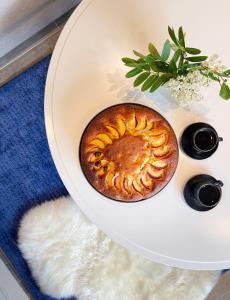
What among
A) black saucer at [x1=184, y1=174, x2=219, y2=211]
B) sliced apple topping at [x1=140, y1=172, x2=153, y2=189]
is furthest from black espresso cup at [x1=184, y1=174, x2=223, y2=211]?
sliced apple topping at [x1=140, y1=172, x2=153, y2=189]

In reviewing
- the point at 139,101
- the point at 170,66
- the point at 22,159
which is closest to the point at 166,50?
the point at 170,66

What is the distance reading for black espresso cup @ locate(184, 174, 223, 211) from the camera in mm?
930

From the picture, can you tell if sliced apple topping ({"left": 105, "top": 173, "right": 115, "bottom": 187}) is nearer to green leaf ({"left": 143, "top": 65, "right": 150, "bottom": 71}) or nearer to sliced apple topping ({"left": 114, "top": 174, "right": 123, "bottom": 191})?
sliced apple topping ({"left": 114, "top": 174, "right": 123, "bottom": 191})

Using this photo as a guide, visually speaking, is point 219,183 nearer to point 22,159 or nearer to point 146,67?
point 146,67

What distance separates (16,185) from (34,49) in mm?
418

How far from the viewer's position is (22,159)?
1.20m

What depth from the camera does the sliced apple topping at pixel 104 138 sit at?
90 cm

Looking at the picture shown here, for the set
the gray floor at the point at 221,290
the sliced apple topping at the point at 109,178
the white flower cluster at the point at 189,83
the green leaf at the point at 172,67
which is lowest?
the gray floor at the point at 221,290

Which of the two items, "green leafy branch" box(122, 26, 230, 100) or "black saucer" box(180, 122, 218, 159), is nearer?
"green leafy branch" box(122, 26, 230, 100)

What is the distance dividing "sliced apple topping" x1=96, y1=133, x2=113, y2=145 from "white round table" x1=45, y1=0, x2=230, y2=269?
55mm

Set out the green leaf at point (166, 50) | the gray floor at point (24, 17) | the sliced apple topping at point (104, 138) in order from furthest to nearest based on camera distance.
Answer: the gray floor at point (24, 17), the sliced apple topping at point (104, 138), the green leaf at point (166, 50)

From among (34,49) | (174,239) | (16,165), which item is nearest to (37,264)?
(16,165)

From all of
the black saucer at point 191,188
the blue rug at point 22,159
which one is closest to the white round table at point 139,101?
the black saucer at point 191,188

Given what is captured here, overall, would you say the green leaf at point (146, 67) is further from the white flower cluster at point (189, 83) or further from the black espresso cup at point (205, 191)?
the black espresso cup at point (205, 191)
